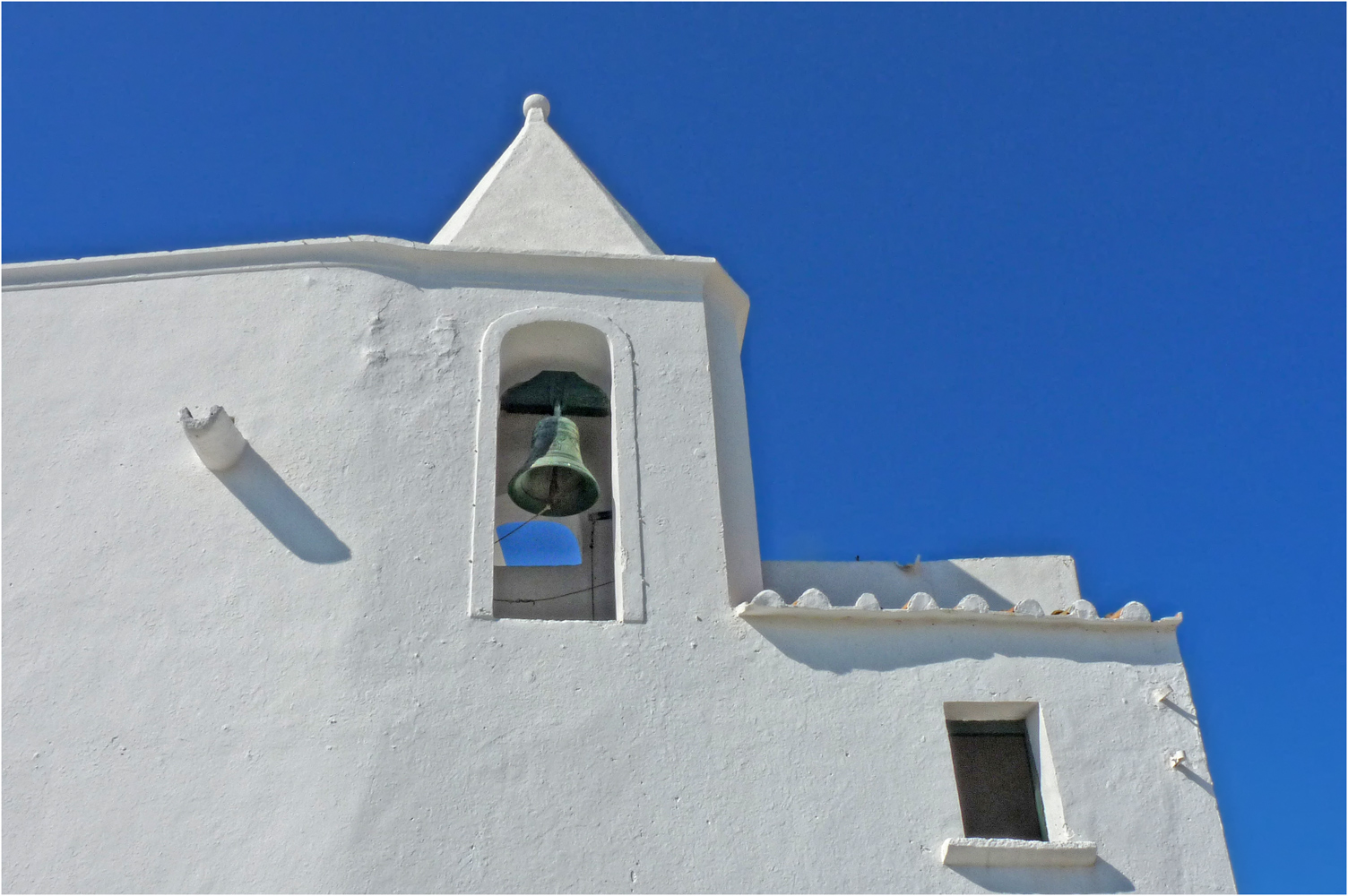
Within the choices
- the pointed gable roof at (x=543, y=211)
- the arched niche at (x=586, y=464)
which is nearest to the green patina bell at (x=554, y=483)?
the arched niche at (x=586, y=464)

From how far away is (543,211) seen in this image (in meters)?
10.0

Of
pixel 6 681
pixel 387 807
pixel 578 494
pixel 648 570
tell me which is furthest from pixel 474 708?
pixel 6 681

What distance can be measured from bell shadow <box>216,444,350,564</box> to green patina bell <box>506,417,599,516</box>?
126cm

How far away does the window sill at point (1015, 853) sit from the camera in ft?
23.3

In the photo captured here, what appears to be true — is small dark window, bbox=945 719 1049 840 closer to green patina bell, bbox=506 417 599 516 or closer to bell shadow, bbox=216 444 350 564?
green patina bell, bbox=506 417 599 516

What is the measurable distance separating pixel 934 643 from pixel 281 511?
139 inches

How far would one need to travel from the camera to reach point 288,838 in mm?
6711

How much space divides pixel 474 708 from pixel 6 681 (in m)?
2.29

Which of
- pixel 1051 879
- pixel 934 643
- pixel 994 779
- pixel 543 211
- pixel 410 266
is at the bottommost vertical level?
pixel 1051 879

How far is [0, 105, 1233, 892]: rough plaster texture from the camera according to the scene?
269 inches

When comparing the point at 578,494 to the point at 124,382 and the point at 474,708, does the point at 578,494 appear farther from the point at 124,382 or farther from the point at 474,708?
the point at 124,382

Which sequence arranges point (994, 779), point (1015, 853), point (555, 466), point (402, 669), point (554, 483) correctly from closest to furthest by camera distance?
point (1015, 853), point (402, 669), point (994, 779), point (555, 466), point (554, 483)

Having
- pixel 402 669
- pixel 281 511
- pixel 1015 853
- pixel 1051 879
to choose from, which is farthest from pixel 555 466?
pixel 1051 879

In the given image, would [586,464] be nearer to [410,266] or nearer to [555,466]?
[555,466]
